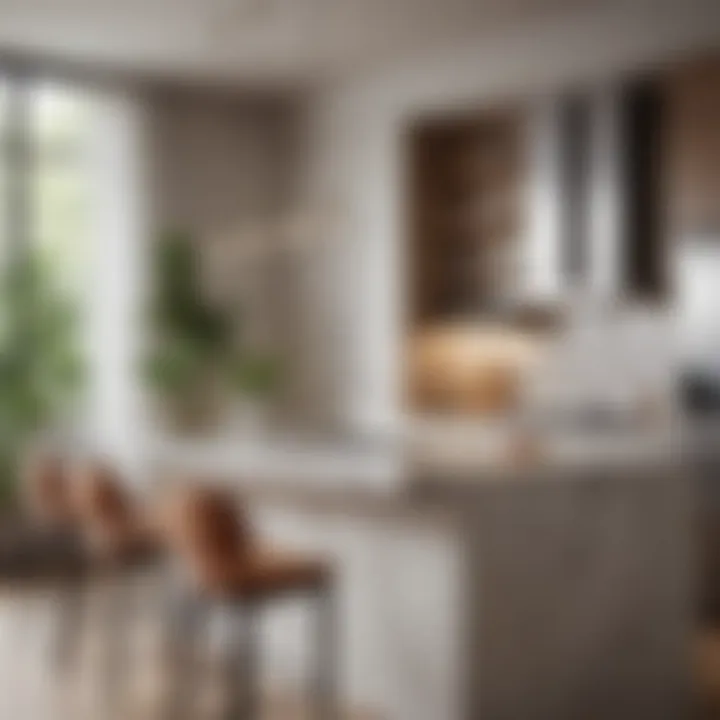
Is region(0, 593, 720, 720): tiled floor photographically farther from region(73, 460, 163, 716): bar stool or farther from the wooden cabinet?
the wooden cabinet

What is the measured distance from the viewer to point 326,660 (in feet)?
13.9

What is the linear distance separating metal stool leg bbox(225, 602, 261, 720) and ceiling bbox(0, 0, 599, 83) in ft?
6.57

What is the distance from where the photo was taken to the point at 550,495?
390cm

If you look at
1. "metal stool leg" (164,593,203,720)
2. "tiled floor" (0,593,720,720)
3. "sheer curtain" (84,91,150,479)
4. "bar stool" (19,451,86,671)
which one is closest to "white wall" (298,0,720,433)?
"sheer curtain" (84,91,150,479)

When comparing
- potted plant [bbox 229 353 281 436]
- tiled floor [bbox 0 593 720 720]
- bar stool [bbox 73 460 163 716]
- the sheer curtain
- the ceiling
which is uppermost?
the ceiling

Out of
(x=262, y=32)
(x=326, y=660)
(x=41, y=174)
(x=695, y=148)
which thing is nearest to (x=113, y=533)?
(x=326, y=660)

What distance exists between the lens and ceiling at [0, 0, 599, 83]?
17.3 ft

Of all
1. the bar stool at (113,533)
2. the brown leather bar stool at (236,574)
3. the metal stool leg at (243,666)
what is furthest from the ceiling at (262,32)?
the metal stool leg at (243,666)

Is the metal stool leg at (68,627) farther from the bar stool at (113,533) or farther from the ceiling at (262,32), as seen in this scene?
the ceiling at (262,32)

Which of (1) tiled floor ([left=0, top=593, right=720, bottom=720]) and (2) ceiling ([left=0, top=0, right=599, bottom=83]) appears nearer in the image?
(1) tiled floor ([left=0, top=593, right=720, bottom=720])

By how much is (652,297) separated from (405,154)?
6.16ft

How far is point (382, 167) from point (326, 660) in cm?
371

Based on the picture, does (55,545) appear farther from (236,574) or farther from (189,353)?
(189,353)

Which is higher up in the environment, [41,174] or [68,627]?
[41,174]
